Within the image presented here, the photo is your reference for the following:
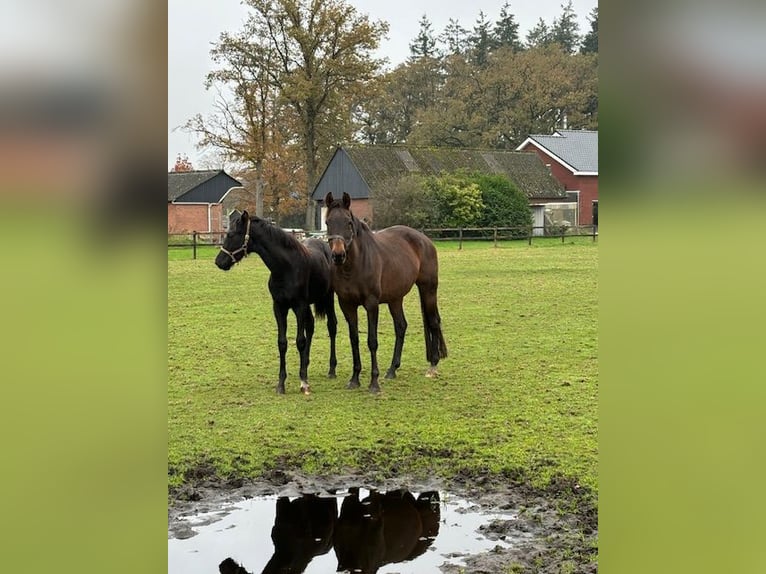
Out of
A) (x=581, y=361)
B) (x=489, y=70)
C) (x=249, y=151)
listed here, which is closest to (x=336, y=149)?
(x=249, y=151)

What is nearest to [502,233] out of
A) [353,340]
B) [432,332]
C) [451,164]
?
[451,164]

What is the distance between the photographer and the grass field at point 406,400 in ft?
16.8

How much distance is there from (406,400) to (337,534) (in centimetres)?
289

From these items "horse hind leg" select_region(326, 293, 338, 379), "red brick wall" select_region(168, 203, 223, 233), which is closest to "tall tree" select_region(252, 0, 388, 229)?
"red brick wall" select_region(168, 203, 223, 233)

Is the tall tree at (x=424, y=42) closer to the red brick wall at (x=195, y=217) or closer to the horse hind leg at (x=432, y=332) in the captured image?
the red brick wall at (x=195, y=217)

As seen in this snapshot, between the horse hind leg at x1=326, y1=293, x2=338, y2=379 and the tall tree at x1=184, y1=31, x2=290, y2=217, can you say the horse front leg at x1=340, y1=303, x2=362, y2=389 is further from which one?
the tall tree at x1=184, y1=31, x2=290, y2=217

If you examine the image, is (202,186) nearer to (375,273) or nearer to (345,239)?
(375,273)

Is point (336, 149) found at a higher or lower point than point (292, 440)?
higher

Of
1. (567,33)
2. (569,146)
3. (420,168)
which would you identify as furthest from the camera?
(567,33)

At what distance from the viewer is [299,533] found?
394cm
